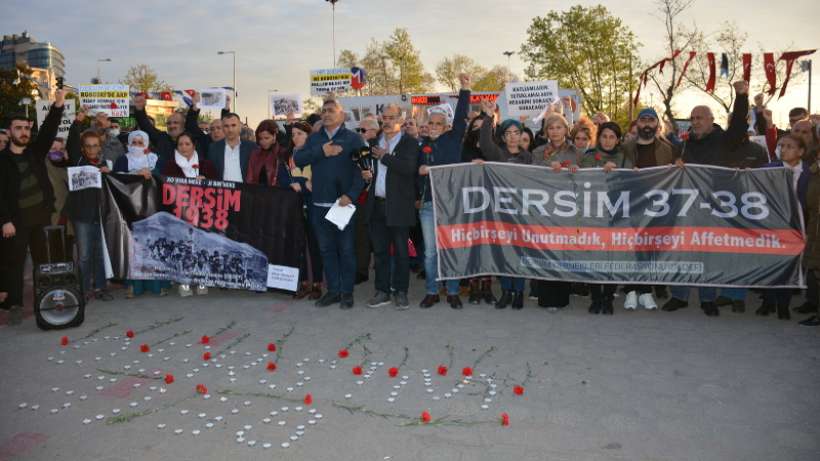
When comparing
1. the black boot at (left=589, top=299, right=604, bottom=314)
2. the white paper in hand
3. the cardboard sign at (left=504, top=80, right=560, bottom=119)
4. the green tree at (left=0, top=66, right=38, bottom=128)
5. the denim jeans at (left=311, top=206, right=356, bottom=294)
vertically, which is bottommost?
the black boot at (left=589, top=299, right=604, bottom=314)

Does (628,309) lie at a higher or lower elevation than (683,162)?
lower

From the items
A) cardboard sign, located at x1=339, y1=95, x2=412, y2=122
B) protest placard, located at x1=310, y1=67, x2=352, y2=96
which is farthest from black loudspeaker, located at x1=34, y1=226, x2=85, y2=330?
cardboard sign, located at x1=339, y1=95, x2=412, y2=122

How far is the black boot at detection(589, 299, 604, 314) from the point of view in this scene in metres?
6.71

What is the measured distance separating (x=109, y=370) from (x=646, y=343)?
4.36 metres

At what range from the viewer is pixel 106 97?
51.0 ft

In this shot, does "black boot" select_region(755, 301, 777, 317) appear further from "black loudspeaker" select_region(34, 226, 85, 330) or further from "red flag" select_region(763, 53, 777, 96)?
"black loudspeaker" select_region(34, 226, 85, 330)

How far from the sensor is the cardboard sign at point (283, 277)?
7.55m

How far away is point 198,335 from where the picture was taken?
6.05m

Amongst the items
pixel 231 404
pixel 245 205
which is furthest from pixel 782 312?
pixel 245 205

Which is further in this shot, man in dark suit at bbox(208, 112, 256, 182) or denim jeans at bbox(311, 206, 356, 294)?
man in dark suit at bbox(208, 112, 256, 182)

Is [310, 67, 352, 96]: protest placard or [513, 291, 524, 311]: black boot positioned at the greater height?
[310, 67, 352, 96]: protest placard

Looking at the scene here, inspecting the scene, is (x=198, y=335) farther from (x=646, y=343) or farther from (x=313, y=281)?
(x=646, y=343)

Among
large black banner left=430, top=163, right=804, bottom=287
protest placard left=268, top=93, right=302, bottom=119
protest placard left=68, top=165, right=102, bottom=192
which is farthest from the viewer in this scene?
protest placard left=268, top=93, right=302, bottom=119

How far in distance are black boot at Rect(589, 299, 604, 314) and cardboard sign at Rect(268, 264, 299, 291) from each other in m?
3.25
